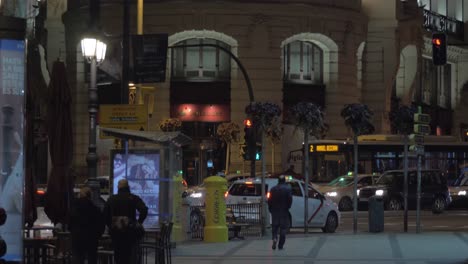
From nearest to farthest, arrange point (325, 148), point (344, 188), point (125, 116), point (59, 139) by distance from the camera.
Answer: point (59, 139) → point (125, 116) → point (344, 188) → point (325, 148)

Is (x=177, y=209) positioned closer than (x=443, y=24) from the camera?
Yes

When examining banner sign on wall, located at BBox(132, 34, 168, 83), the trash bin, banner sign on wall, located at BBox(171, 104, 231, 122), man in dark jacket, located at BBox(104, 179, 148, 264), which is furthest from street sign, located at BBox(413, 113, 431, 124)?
banner sign on wall, located at BBox(171, 104, 231, 122)

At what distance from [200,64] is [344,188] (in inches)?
658

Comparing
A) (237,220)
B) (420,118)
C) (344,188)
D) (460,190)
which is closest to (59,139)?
(237,220)

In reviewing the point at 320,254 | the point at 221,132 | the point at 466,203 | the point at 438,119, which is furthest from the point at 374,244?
the point at 438,119

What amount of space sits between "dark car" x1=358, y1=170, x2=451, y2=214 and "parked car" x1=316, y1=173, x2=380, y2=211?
1.64ft

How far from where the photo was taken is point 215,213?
25.5m

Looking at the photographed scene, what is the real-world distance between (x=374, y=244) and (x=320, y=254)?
3156mm

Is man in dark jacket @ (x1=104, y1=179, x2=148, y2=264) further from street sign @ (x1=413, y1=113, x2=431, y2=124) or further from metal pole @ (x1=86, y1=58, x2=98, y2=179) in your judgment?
street sign @ (x1=413, y1=113, x2=431, y2=124)

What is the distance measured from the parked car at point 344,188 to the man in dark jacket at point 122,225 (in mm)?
27450

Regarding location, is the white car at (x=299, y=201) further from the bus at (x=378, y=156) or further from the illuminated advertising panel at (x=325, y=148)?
the bus at (x=378, y=156)

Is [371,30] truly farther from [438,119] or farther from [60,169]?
[60,169]

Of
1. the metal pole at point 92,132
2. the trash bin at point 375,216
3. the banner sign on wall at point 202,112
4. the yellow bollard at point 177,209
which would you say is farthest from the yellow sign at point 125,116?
the banner sign on wall at point 202,112

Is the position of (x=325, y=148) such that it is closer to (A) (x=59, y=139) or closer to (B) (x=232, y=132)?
(B) (x=232, y=132)
